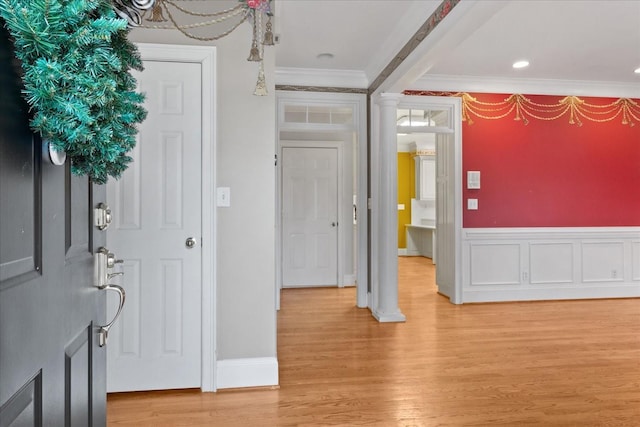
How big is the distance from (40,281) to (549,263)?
16.7 ft

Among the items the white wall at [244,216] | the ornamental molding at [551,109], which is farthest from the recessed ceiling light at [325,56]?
the white wall at [244,216]

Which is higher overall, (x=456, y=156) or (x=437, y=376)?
(x=456, y=156)

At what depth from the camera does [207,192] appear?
2262mm

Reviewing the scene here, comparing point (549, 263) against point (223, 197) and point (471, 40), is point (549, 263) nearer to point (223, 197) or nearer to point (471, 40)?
point (471, 40)

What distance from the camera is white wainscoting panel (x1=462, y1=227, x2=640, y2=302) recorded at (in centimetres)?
448

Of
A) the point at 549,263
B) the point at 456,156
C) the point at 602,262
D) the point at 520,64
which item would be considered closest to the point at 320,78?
the point at 456,156

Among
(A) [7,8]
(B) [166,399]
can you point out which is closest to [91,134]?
(A) [7,8]

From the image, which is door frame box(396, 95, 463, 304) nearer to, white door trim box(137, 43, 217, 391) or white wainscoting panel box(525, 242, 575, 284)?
white wainscoting panel box(525, 242, 575, 284)

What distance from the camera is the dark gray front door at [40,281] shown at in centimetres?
55

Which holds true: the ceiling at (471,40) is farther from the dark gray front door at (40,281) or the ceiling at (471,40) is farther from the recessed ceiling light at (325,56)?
the dark gray front door at (40,281)

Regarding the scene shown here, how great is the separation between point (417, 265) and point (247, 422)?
5811 millimetres

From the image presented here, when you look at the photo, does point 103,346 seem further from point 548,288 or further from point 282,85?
point 548,288

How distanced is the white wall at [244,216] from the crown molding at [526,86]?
256 centimetres

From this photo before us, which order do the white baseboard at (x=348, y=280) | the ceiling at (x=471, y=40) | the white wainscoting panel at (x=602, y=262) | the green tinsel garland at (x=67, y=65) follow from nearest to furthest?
the green tinsel garland at (x=67, y=65), the ceiling at (x=471, y=40), the white wainscoting panel at (x=602, y=262), the white baseboard at (x=348, y=280)
